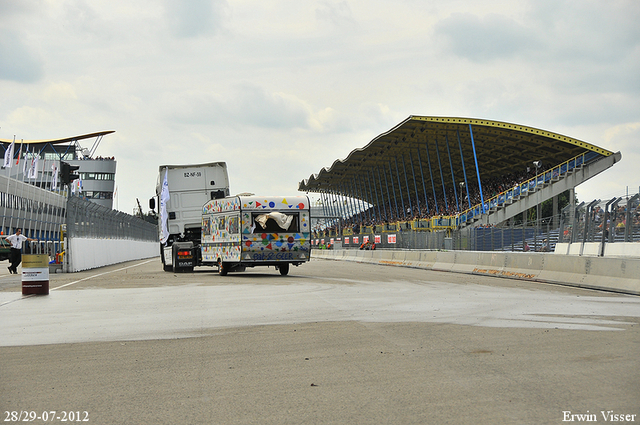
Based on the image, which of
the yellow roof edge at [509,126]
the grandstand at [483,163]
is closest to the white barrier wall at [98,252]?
the grandstand at [483,163]

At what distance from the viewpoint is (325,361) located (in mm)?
7484

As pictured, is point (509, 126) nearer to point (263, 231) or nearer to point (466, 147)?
point (466, 147)

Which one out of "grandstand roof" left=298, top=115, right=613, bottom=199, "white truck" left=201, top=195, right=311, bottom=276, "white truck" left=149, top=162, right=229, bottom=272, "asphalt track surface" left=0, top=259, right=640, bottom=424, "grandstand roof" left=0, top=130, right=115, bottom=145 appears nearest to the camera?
"asphalt track surface" left=0, top=259, right=640, bottom=424

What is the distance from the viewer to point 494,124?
5581 centimetres

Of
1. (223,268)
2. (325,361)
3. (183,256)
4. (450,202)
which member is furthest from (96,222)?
(450,202)

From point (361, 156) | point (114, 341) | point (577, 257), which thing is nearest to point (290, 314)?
point (114, 341)

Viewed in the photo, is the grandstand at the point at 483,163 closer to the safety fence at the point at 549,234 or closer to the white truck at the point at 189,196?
the safety fence at the point at 549,234

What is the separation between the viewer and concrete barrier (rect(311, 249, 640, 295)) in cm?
1662

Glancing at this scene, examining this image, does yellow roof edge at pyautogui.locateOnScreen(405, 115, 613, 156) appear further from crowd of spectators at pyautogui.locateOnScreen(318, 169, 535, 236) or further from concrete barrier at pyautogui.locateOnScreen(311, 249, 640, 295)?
concrete barrier at pyautogui.locateOnScreen(311, 249, 640, 295)

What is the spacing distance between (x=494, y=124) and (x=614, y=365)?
50612mm

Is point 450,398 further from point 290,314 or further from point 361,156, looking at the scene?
point 361,156

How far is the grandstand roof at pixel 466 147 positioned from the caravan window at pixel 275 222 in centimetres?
3351

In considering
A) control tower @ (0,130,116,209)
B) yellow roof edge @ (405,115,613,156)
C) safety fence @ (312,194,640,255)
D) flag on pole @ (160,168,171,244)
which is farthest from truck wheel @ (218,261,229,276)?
control tower @ (0,130,116,209)

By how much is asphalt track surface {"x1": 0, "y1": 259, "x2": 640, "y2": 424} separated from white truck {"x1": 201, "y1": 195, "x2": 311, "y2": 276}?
396 inches
